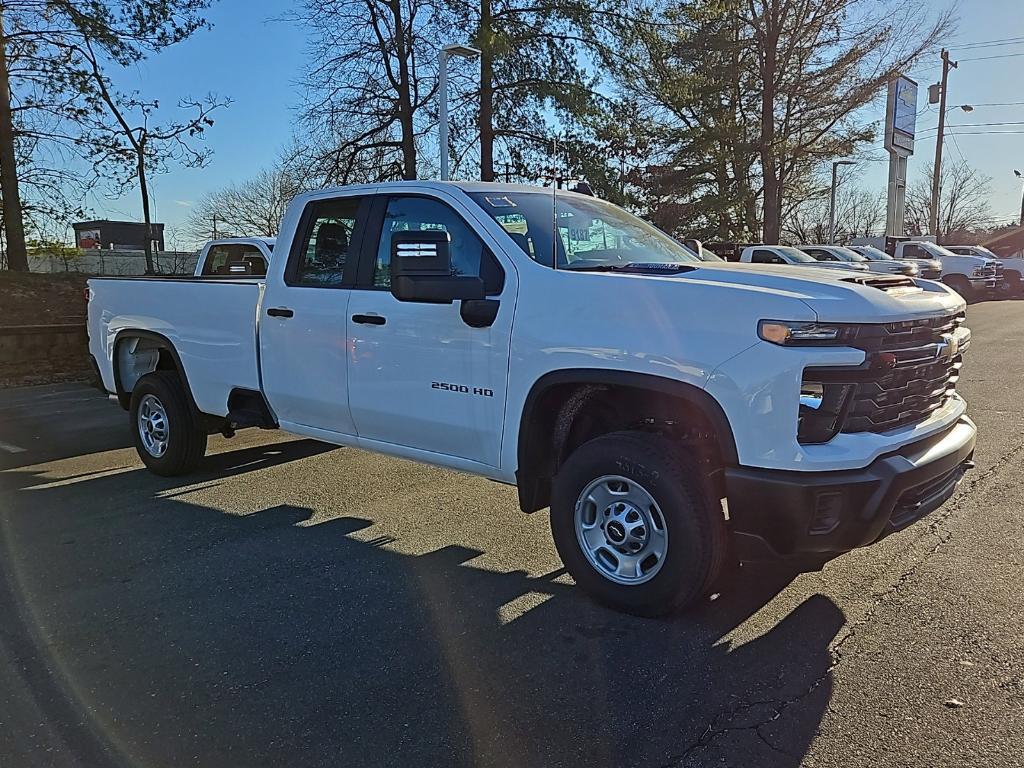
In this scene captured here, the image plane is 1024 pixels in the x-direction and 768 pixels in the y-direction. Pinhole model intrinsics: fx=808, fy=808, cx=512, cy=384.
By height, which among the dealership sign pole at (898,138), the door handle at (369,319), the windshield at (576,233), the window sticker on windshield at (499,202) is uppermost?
the dealership sign pole at (898,138)

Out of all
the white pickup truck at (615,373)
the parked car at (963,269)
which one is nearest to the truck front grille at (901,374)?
the white pickup truck at (615,373)

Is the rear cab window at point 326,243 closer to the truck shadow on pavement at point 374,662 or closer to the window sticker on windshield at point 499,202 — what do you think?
the window sticker on windshield at point 499,202

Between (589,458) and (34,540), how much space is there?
3.59 m

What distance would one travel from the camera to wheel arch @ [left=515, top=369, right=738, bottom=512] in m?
3.38

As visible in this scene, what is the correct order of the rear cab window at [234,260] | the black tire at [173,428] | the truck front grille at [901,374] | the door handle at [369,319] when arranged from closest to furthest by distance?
1. the truck front grille at [901,374]
2. the door handle at [369,319]
3. the black tire at [173,428]
4. the rear cab window at [234,260]

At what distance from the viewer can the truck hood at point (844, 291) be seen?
322cm

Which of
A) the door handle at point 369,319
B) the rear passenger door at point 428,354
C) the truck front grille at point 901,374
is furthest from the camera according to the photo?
the door handle at point 369,319

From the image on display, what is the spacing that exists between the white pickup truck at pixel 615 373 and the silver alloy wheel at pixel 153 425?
1.23 metres

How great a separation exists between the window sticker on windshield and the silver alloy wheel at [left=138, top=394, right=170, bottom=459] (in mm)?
3362

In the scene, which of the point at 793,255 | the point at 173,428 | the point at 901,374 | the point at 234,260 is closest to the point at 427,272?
the point at 901,374

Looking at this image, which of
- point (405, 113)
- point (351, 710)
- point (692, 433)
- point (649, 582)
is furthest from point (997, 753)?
point (405, 113)

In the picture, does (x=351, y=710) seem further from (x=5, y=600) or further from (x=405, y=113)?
(x=405, y=113)

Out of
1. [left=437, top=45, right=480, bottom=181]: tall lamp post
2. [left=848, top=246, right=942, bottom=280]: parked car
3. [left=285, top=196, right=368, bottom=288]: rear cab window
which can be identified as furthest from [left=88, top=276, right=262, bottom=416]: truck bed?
[left=848, top=246, right=942, bottom=280]: parked car

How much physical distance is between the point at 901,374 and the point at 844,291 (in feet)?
1.51
